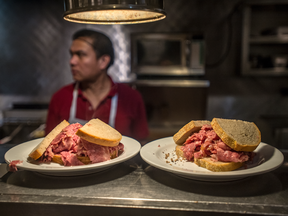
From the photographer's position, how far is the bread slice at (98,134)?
0.95 meters

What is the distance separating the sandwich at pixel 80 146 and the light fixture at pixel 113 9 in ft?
1.43

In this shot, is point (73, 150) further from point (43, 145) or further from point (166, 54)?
point (166, 54)

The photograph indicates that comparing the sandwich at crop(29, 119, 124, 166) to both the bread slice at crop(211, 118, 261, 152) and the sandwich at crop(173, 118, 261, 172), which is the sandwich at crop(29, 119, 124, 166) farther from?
the bread slice at crop(211, 118, 261, 152)

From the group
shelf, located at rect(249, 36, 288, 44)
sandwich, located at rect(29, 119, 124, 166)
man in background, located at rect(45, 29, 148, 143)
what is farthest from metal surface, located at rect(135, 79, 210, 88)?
sandwich, located at rect(29, 119, 124, 166)

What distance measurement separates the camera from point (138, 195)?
83 centimetres

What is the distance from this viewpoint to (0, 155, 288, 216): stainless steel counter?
760 millimetres

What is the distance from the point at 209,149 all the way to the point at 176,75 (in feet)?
8.35

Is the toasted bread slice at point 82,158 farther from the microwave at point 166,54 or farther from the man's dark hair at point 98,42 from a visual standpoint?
the microwave at point 166,54

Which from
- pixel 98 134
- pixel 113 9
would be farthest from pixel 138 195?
pixel 113 9

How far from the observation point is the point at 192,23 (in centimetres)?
375

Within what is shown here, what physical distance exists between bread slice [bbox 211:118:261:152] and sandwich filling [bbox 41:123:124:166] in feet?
1.43

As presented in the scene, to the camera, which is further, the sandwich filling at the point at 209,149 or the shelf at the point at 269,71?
the shelf at the point at 269,71

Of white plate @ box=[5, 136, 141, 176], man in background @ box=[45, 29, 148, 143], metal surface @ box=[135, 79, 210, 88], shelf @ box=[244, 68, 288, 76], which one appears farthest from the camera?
metal surface @ box=[135, 79, 210, 88]

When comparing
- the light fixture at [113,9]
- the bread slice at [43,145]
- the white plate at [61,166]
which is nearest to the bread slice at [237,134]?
the white plate at [61,166]
